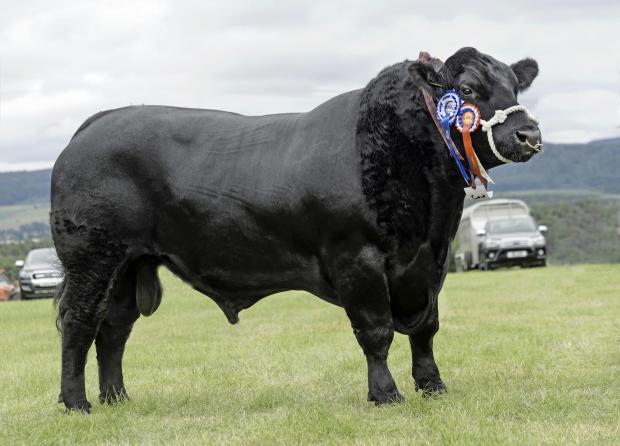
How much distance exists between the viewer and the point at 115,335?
284 inches

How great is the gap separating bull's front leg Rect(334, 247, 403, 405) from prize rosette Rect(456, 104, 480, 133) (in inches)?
39.5

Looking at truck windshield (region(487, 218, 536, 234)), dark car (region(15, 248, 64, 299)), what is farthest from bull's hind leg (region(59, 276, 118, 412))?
truck windshield (region(487, 218, 536, 234))

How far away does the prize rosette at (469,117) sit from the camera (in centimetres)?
599

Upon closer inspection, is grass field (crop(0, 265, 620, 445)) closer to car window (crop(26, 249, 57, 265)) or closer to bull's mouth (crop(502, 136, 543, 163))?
bull's mouth (crop(502, 136, 543, 163))

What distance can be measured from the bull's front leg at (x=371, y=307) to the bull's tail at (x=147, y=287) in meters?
1.58

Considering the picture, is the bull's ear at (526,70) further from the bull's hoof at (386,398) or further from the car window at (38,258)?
the car window at (38,258)

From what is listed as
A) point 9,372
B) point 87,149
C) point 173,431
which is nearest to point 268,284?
point 173,431

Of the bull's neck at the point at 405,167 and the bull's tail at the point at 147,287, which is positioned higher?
the bull's neck at the point at 405,167

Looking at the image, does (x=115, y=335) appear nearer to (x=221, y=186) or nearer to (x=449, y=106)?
(x=221, y=186)

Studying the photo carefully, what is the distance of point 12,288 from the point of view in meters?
32.1

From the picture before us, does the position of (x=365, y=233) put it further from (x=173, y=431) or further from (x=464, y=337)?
(x=464, y=337)

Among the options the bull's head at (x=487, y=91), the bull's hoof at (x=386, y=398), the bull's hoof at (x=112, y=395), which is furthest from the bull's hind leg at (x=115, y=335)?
the bull's head at (x=487, y=91)

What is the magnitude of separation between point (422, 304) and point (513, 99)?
4.96 ft

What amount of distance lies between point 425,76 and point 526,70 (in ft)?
2.82
